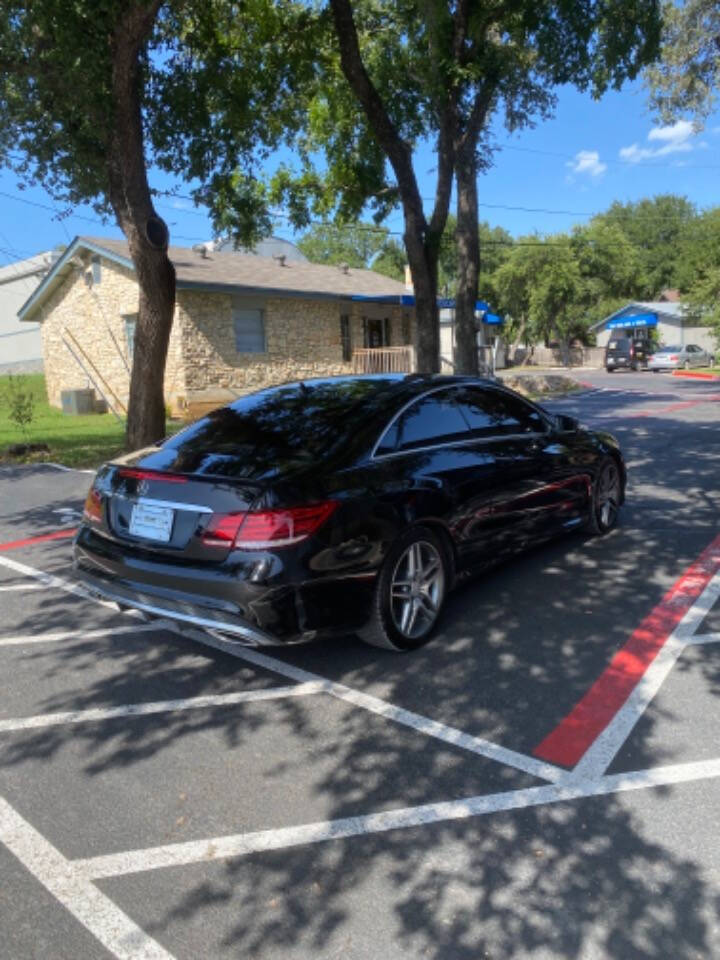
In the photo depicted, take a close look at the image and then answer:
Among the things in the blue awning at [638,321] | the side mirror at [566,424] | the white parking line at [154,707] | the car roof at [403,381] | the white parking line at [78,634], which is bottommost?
the white parking line at [154,707]

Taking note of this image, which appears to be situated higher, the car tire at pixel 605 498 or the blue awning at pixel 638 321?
the blue awning at pixel 638 321

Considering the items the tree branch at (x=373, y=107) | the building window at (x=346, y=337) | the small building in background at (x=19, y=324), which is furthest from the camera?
the small building in background at (x=19, y=324)

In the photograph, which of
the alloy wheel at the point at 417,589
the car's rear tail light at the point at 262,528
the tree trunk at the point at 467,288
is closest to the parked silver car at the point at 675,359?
the tree trunk at the point at 467,288

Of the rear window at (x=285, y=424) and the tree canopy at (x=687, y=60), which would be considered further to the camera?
the tree canopy at (x=687, y=60)

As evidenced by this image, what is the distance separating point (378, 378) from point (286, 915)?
3.42 meters

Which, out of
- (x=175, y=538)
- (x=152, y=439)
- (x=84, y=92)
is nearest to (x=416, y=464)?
(x=175, y=538)

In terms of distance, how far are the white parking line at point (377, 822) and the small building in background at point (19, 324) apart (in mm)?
40600

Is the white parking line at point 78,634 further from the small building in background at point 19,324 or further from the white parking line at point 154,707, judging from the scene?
the small building in background at point 19,324

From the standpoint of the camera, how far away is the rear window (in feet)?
13.3

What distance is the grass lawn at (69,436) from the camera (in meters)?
12.1

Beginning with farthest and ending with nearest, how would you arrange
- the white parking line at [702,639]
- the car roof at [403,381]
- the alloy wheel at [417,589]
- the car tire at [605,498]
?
the car tire at [605,498]
the car roof at [403,381]
the white parking line at [702,639]
the alloy wheel at [417,589]

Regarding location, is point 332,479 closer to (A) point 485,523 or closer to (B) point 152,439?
(A) point 485,523

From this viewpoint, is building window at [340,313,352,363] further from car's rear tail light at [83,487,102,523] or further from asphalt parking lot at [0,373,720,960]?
car's rear tail light at [83,487,102,523]

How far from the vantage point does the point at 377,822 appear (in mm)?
2770
